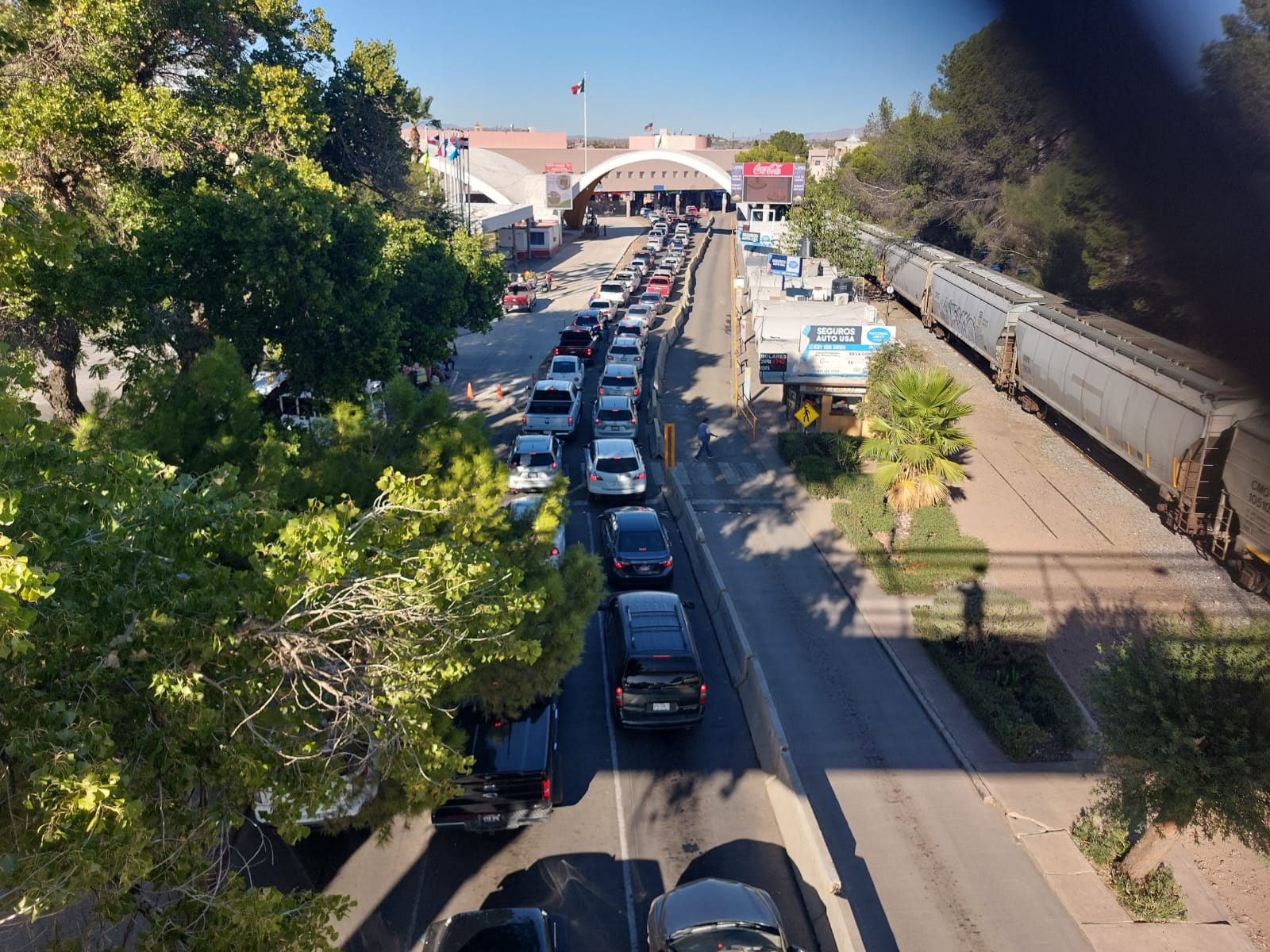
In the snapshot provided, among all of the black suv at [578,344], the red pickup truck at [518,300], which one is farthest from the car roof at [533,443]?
the red pickup truck at [518,300]

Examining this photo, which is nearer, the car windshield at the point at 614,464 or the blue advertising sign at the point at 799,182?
the car windshield at the point at 614,464

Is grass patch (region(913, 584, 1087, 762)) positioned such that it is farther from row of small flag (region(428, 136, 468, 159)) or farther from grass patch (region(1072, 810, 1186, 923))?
row of small flag (region(428, 136, 468, 159))

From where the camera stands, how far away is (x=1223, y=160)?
1.70 metres

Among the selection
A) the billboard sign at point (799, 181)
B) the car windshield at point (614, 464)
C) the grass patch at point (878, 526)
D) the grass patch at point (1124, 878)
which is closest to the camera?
the grass patch at point (1124, 878)

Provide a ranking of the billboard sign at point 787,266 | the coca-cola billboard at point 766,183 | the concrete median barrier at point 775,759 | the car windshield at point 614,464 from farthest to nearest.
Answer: the coca-cola billboard at point 766,183
the billboard sign at point 787,266
the car windshield at point 614,464
the concrete median barrier at point 775,759

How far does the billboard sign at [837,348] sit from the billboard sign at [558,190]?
47667 mm

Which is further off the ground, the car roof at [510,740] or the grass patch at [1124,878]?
the car roof at [510,740]

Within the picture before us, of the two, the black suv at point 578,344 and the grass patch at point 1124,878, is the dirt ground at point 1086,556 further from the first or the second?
the black suv at point 578,344

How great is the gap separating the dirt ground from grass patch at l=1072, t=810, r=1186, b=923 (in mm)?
620

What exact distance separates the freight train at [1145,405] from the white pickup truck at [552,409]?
1278cm

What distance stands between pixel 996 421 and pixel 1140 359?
7.49 m

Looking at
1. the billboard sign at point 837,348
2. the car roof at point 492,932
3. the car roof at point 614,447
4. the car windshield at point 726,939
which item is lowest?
the car windshield at point 726,939

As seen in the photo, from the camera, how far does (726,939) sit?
7.49 m

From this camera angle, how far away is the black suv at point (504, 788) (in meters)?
9.20
